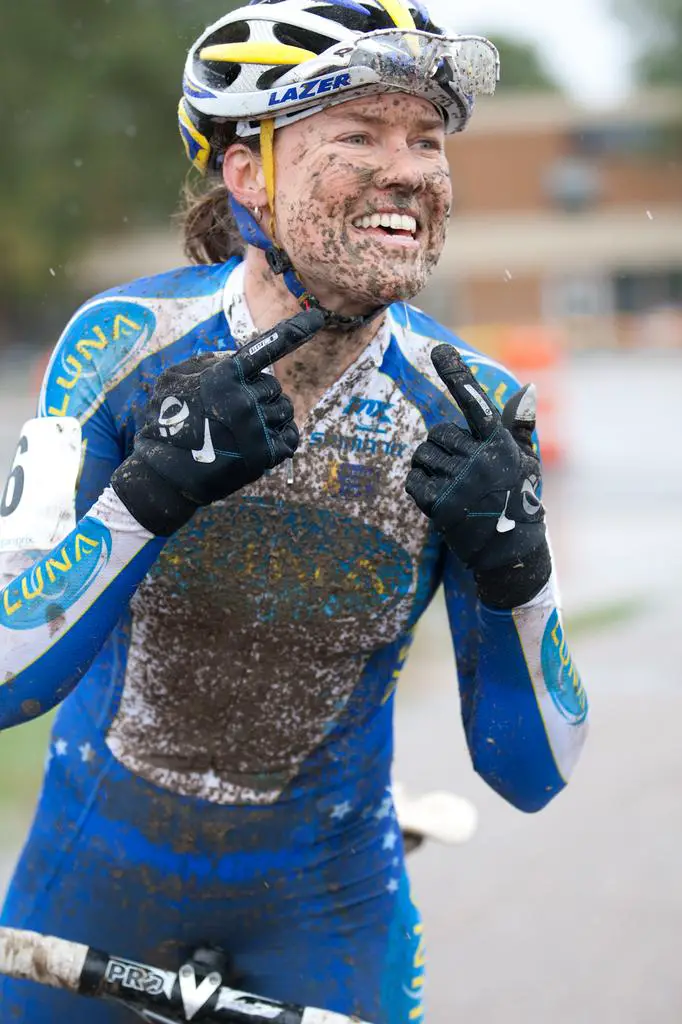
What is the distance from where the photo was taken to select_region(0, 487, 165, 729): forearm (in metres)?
2.32

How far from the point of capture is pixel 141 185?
47.1 m

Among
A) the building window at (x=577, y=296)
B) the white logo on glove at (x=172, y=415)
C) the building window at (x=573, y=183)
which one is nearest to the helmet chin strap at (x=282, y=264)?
the white logo on glove at (x=172, y=415)

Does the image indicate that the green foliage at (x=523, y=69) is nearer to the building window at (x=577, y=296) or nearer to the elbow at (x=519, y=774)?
the building window at (x=577, y=296)

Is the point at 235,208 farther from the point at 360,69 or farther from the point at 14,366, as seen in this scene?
the point at 14,366

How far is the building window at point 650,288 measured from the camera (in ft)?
174

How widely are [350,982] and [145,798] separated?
0.53m

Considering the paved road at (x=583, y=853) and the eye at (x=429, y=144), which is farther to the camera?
the paved road at (x=583, y=853)

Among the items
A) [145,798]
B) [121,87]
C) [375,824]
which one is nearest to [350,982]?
Answer: [375,824]

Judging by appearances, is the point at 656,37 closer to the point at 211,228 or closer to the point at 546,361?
the point at 546,361

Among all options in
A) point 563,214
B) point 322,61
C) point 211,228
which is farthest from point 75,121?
point 322,61

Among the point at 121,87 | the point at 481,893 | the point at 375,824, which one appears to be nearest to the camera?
the point at 375,824

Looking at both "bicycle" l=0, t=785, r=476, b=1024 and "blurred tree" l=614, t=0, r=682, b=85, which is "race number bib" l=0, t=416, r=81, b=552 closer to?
"bicycle" l=0, t=785, r=476, b=1024

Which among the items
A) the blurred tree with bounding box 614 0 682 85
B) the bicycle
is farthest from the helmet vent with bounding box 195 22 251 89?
the blurred tree with bounding box 614 0 682 85

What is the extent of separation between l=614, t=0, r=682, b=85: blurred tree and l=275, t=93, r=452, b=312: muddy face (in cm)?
5965
